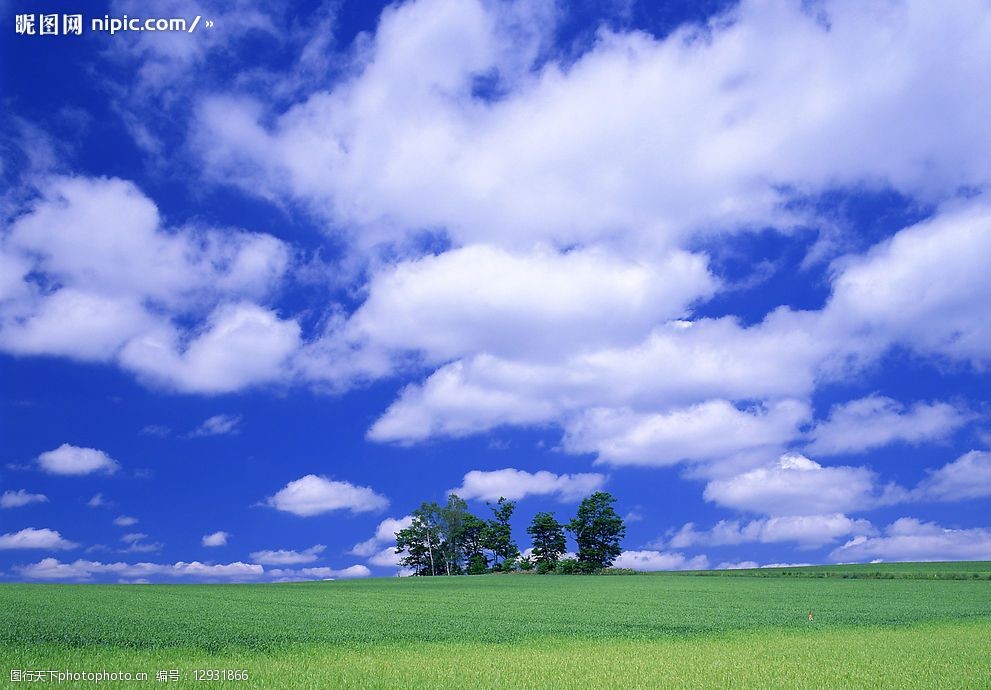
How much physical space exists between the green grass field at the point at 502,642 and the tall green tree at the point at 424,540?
7541 cm

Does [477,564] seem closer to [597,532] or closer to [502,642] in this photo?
[597,532]

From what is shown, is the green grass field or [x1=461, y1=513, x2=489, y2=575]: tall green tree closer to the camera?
the green grass field

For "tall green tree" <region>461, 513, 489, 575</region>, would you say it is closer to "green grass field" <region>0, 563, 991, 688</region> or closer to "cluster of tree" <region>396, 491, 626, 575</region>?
"cluster of tree" <region>396, 491, 626, 575</region>

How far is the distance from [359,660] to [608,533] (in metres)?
89.5

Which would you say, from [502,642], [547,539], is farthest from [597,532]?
[502,642]

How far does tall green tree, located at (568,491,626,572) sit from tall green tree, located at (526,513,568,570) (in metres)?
2.78

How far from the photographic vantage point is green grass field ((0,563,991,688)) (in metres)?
17.0

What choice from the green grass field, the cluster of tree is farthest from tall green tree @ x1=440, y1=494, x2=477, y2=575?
the green grass field

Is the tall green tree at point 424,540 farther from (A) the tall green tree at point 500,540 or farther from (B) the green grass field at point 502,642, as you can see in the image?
(B) the green grass field at point 502,642

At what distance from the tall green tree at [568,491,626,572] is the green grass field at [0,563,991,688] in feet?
215

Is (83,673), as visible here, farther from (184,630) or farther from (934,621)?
(934,621)

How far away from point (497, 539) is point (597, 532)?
16.4m

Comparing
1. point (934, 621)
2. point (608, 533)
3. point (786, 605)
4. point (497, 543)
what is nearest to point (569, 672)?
point (934, 621)

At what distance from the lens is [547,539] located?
108625mm
